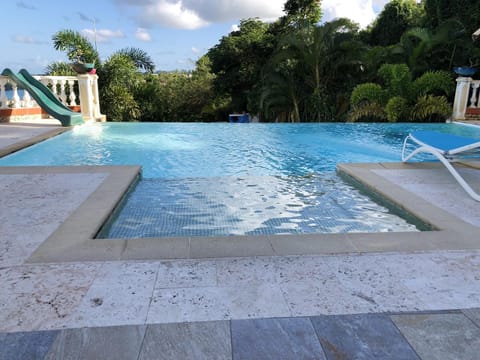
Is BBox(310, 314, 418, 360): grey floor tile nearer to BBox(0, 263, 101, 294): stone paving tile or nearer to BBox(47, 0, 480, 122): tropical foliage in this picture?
BBox(0, 263, 101, 294): stone paving tile

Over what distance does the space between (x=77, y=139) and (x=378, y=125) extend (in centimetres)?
841

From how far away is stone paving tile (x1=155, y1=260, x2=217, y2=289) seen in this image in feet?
7.72

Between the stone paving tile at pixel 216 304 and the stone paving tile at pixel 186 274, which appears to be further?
the stone paving tile at pixel 186 274

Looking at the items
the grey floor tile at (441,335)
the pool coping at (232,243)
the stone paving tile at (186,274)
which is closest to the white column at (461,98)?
the pool coping at (232,243)

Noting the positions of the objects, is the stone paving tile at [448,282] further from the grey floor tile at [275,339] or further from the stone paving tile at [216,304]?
the stone paving tile at [216,304]

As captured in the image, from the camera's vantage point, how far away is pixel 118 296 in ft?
7.25

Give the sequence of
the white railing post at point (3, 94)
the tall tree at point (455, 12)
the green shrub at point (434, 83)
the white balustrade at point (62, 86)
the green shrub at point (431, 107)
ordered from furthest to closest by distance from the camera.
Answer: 1. the tall tree at point (455, 12)
2. the white balustrade at point (62, 86)
3. the green shrub at point (431, 107)
4. the green shrub at point (434, 83)
5. the white railing post at point (3, 94)

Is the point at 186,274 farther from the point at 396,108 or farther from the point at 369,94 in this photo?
the point at 369,94

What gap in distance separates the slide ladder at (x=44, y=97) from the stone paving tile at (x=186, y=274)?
9.08 m

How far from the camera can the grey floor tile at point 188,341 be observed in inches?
68.2

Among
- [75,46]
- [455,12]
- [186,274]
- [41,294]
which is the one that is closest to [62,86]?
[75,46]

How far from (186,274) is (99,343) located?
29.2 inches

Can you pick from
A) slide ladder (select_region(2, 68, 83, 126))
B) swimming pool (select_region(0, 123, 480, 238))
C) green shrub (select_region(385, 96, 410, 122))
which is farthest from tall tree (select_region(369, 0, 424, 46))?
slide ladder (select_region(2, 68, 83, 126))

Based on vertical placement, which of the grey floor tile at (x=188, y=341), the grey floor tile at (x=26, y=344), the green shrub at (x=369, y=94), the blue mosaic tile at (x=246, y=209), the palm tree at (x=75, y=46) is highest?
the palm tree at (x=75, y=46)
